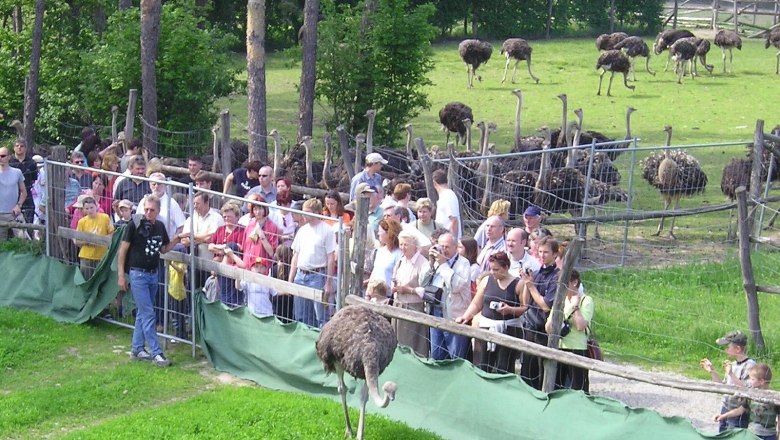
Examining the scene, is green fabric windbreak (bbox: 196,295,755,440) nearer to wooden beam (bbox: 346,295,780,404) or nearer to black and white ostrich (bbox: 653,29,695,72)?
wooden beam (bbox: 346,295,780,404)

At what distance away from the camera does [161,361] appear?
11773 millimetres

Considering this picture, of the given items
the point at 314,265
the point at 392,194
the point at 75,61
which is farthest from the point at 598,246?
the point at 75,61

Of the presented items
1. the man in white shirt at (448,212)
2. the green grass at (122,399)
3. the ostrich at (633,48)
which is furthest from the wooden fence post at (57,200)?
the ostrich at (633,48)

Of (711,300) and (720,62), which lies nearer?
(711,300)

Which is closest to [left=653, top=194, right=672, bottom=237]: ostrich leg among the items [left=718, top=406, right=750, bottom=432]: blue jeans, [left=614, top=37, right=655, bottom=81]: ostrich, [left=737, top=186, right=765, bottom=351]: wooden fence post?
[left=737, top=186, right=765, bottom=351]: wooden fence post

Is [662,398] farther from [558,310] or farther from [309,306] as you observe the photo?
[309,306]

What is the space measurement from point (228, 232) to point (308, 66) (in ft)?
33.2

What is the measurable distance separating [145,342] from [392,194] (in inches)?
121

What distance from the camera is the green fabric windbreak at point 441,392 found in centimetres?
882

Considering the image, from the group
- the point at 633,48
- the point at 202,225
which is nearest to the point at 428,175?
the point at 202,225

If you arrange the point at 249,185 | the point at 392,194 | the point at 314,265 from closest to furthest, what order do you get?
1. the point at 314,265
2. the point at 392,194
3. the point at 249,185

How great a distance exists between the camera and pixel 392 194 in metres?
13.0

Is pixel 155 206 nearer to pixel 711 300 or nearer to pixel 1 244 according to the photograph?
pixel 1 244

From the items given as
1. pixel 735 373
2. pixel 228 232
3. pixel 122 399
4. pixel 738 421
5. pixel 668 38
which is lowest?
pixel 122 399
